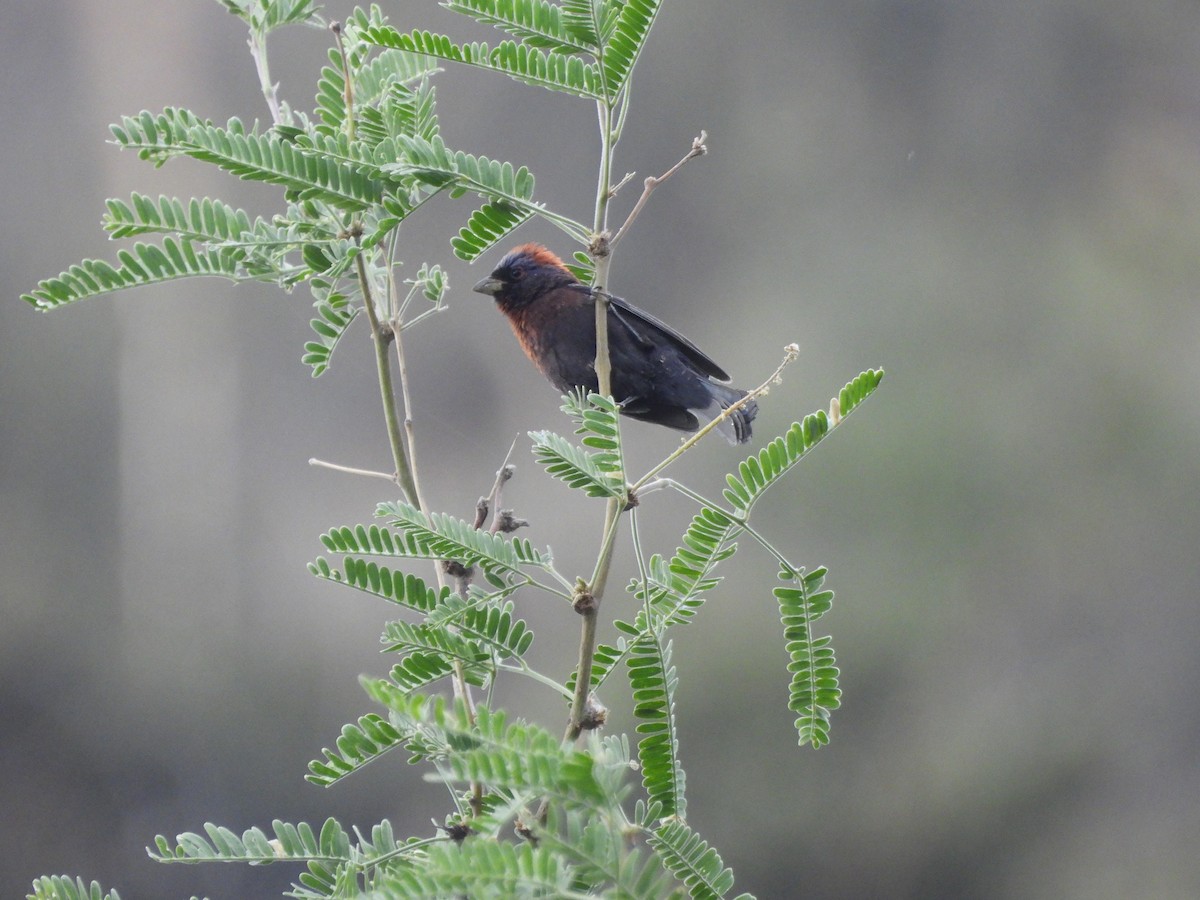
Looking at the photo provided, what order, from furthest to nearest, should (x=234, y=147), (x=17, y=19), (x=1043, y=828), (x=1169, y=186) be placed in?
(x=1169, y=186) → (x=1043, y=828) → (x=17, y=19) → (x=234, y=147)

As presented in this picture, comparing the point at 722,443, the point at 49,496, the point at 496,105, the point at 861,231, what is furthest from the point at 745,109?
the point at 49,496

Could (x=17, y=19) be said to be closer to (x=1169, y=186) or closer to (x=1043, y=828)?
(x=1169, y=186)

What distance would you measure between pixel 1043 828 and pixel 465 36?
2299 mm

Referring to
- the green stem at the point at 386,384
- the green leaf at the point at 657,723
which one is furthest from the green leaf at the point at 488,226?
the green leaf at the point at 657,723

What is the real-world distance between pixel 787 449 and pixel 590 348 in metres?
0.56

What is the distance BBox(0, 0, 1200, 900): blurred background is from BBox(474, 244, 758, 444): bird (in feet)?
3.26

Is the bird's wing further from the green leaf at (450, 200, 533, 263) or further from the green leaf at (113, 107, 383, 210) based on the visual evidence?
the green leaf at (113, 107, 383, 210)

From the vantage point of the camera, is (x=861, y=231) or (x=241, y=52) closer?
(x=241, y=52)

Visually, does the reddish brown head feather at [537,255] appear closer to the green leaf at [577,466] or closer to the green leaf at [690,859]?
the green leaf at [577,466]

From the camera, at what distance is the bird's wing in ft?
3.51

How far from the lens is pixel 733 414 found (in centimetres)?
97

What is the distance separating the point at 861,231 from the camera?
8.94 ft

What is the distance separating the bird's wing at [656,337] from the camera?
3.51ft

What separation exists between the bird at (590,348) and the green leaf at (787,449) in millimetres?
469
